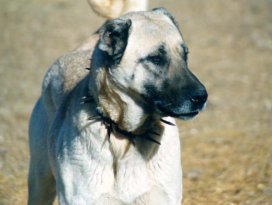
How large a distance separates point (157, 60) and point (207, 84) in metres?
6.74

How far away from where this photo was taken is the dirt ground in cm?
779

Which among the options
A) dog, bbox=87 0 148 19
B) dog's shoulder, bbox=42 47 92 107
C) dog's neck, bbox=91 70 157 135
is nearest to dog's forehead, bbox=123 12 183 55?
dog's neck, bbox=91 70 157 135

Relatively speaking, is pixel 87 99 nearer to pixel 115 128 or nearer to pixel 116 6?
pixel 115 128

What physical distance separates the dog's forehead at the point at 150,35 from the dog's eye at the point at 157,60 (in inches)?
1.9

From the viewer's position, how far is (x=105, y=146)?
4.92 meters

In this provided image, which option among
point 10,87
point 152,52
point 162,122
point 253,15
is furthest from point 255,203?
point 253,15

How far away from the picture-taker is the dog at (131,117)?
477 cm

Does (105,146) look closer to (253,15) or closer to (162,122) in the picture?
(162,122)

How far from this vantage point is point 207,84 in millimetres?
11445

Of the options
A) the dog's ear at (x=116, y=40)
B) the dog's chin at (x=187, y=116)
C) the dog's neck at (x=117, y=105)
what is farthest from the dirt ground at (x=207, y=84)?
the dog's ear at (x=116, y=40)

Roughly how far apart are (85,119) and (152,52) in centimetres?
63

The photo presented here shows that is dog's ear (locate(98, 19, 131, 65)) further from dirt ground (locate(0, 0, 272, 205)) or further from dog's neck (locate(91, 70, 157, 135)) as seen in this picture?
dirt ground (locate(0, 0, 272, 205))

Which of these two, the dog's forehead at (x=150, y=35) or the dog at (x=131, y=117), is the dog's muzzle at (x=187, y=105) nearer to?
the dog at (x=131, y=117)

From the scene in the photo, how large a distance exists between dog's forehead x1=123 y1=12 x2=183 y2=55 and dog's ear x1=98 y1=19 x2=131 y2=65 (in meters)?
0.05
